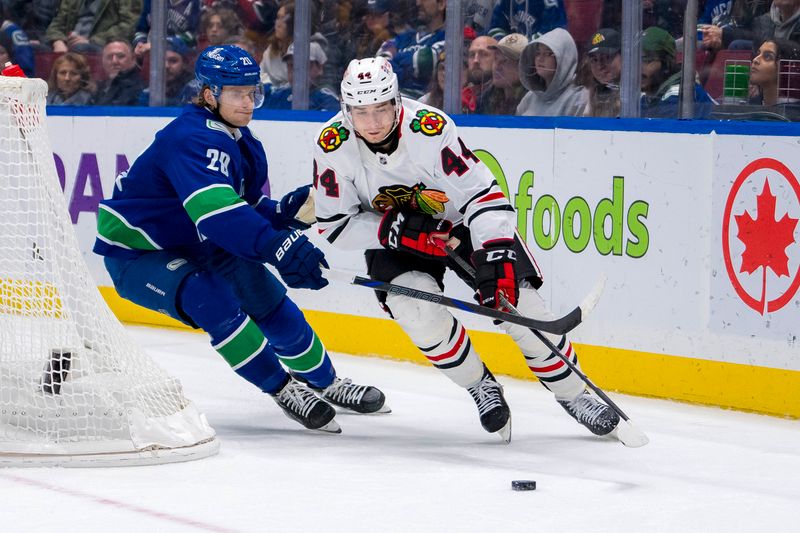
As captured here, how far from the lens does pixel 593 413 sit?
139 inches

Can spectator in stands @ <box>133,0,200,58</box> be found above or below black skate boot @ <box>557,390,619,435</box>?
above

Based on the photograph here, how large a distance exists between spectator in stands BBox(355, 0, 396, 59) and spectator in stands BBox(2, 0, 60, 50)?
1882mm

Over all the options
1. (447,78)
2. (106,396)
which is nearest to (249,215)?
(106,396)

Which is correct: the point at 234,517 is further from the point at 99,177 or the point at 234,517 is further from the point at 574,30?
the point at 99,177

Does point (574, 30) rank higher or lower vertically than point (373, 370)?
higher

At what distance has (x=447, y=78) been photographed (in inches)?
196

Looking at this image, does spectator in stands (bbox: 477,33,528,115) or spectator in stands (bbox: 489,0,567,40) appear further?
spectator in stands (bbox: 477,33,528,115)

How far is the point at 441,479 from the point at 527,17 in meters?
2.09

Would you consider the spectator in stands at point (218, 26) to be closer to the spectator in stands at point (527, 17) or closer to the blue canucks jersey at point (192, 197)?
the spectator in stands at point (527, 17)

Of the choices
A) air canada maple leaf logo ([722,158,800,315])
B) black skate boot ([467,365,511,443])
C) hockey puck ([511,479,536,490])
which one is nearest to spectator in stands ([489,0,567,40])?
air canada maple leaf logo ([722,158,800,315])

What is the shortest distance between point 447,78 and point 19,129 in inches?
75.5

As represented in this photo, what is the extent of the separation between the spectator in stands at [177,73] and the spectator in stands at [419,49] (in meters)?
1.11

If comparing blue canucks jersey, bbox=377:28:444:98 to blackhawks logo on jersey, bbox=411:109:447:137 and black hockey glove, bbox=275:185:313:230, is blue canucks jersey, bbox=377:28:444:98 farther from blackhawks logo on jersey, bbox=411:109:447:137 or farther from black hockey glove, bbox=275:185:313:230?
blackhawks logo on jersey, bbox=411:109:447:137

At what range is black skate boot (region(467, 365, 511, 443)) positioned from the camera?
11.6ft
